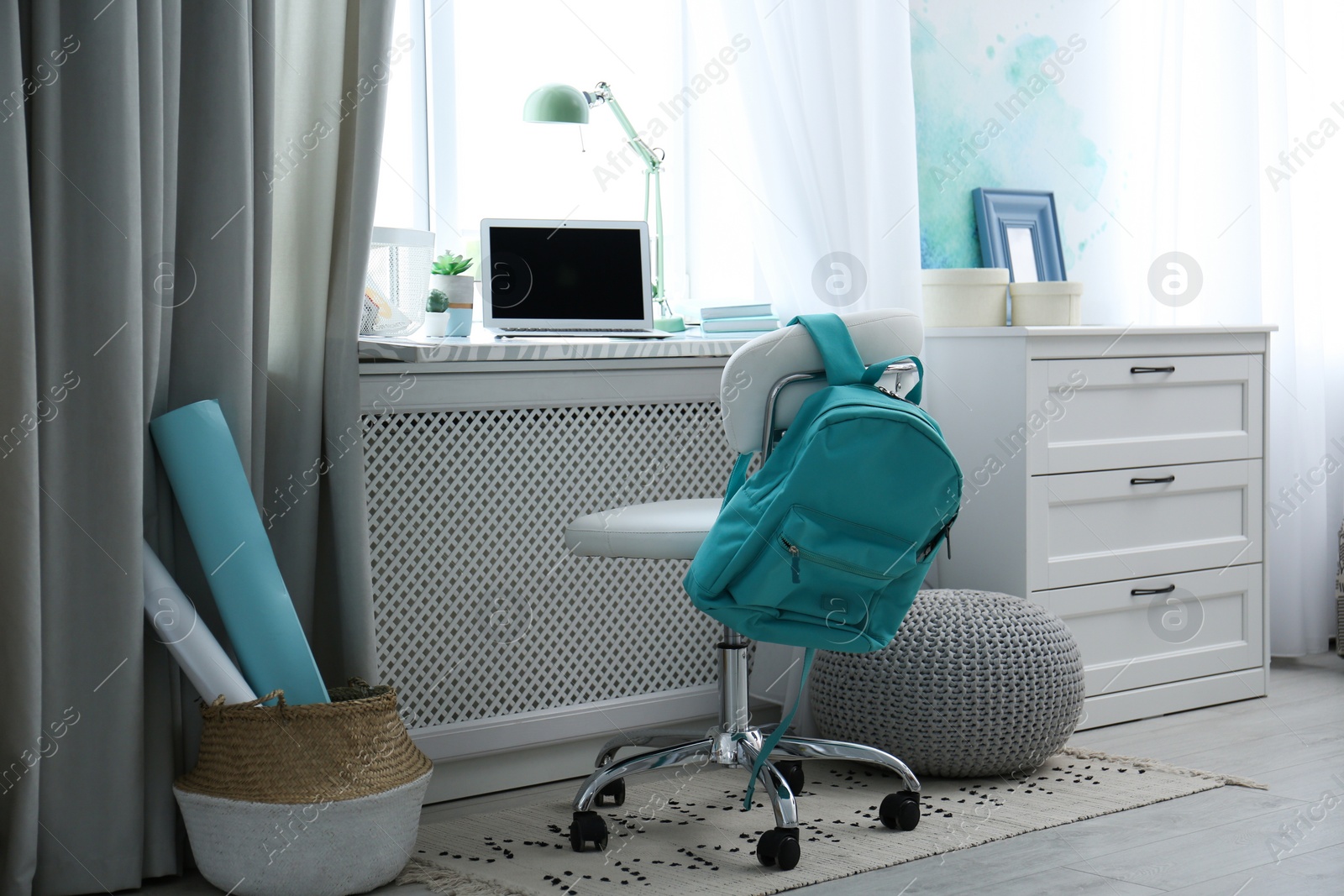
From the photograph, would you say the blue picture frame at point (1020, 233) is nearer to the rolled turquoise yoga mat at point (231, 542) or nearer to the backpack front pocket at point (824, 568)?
the backpack front pocket at point (824, 568)

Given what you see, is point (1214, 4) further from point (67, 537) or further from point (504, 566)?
point (67, 537)

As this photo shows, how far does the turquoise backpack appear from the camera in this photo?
172 cm

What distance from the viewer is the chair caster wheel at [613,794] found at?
2.18m

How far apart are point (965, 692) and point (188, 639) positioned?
128cm

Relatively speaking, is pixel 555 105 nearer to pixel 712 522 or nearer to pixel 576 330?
pixel 576 330

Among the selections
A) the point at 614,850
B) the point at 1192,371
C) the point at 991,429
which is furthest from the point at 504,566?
the point at 1192,371

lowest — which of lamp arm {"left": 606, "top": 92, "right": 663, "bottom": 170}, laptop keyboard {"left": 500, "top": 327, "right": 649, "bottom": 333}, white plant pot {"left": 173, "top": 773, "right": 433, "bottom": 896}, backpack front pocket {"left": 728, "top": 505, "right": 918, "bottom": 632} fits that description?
white plant pot {"left": 173, "top": 773, "right": 433, "bottom": 896}

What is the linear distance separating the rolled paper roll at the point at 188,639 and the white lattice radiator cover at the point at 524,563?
15.5 inches

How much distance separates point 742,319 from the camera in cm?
262

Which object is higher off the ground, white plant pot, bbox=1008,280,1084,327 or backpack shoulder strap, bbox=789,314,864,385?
white plant pot, bbox=1008,280,1084,327

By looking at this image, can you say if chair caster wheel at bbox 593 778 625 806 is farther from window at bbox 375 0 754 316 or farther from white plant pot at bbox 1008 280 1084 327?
white plant pot at bbox 1008 280 1084 327

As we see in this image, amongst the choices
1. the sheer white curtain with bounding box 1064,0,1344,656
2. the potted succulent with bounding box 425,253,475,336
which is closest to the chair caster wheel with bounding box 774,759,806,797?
the potted succulent with bounding box 425,253,475,336

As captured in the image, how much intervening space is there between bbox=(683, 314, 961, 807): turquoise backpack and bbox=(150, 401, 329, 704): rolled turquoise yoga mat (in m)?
0.60

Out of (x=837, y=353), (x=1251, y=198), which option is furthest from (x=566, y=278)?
(x=1251, y=198)
